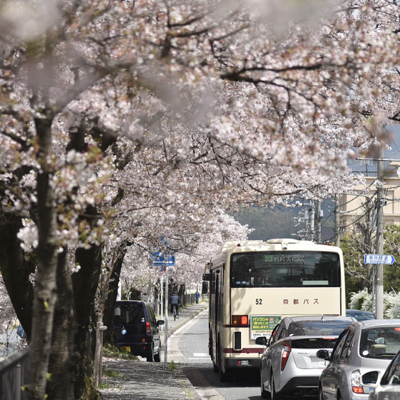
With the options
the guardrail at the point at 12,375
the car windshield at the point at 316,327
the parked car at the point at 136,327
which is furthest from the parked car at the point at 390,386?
the parked car at the point at 136,327

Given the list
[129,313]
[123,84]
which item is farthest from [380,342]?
[129,313]

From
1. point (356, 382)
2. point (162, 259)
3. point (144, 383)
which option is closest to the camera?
point (356, 382)

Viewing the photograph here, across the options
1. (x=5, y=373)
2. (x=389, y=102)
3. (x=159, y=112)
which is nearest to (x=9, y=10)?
(x=159, y=112)

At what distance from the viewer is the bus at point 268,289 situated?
1872cm

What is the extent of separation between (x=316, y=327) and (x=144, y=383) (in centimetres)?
478

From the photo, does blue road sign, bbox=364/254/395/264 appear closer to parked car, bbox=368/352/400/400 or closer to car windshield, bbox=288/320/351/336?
car windshield, bbox=288/320/351/336

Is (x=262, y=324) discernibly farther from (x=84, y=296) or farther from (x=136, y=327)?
(x=136, y=327)

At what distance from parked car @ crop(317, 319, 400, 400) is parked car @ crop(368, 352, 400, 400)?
1.76 m

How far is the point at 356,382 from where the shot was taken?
10.1m

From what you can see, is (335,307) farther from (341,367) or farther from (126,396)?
(341,367)

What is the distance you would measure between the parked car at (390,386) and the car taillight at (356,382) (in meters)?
1.80

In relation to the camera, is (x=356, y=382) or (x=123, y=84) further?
(x=356, y=382)

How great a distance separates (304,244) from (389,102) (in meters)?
8.55

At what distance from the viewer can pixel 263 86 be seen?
7.30m
